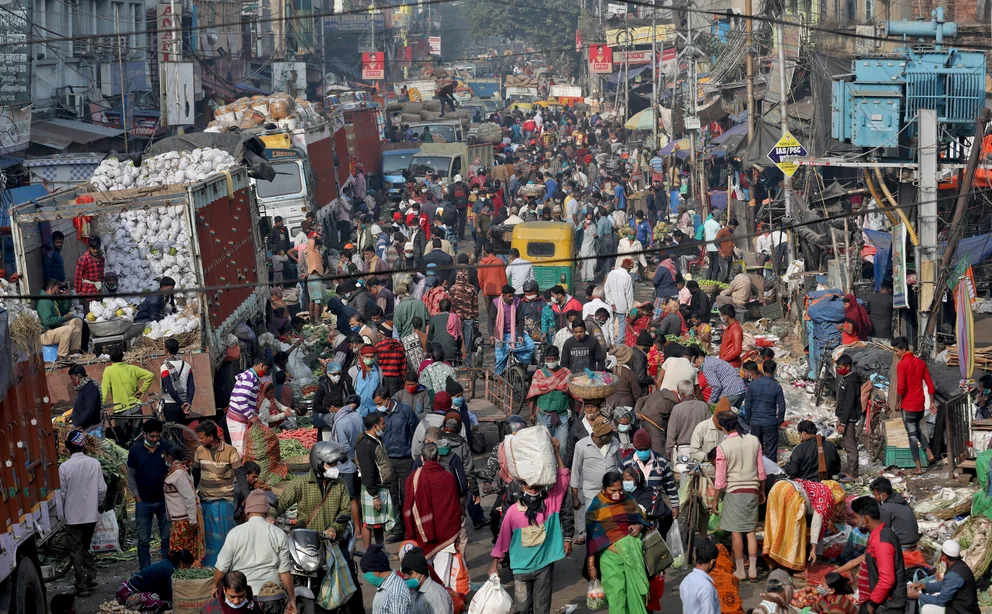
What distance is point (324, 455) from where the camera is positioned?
9898 millimetres

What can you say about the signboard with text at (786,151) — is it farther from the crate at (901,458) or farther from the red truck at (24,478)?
the red truck at (24,478)

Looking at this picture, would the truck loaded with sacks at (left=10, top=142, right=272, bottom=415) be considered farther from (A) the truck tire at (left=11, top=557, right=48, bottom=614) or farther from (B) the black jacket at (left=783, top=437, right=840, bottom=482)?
(B) the black jacket at (left=783, top=437, right=840, bottom=482)

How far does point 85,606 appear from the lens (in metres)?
10.5

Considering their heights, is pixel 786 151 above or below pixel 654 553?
above

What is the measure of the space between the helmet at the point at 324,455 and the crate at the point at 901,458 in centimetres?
605

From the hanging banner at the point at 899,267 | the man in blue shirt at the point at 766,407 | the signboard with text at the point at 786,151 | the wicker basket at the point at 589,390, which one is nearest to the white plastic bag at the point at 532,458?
the wicker basket at the point at 589,390

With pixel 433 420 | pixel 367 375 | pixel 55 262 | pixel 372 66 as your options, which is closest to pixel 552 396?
pixel 433 420

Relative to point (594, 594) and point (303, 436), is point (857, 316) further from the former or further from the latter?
point (594, 594)

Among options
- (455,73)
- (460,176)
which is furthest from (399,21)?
(460,176)

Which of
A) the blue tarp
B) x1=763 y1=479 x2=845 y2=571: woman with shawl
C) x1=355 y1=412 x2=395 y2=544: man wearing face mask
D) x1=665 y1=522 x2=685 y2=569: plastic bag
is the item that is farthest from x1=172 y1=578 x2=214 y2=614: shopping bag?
the blue tarp

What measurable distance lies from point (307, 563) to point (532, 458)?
1.80 meters

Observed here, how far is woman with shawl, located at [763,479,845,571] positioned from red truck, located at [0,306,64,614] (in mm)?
5541

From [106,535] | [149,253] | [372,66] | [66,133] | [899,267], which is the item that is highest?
[372,66]

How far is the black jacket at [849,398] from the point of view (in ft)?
43.7
